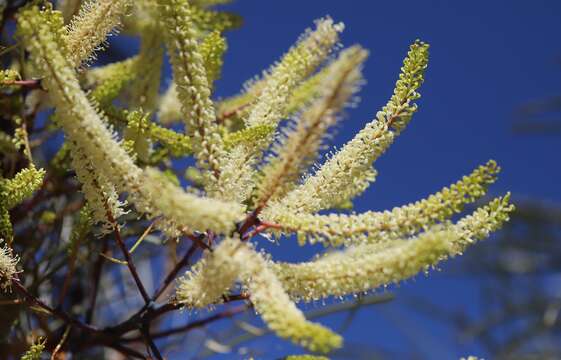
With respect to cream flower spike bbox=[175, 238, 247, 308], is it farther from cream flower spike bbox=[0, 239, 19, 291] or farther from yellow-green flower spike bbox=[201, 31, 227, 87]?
yellow-green flower spike bbox=[201, 31, 227, 87]

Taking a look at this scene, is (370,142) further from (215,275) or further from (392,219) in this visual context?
(215,275)

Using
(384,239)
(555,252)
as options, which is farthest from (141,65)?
(555,252)

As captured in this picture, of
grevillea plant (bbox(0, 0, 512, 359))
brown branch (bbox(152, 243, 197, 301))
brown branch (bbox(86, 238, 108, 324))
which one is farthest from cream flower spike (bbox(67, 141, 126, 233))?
brown branch (bbox(86, 238, 108, 324))

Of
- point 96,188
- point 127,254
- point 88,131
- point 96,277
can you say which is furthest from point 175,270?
point 96,277

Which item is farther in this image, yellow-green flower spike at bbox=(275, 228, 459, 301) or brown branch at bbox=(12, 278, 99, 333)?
brown branch at bbox=(12, 278, 99, 333)

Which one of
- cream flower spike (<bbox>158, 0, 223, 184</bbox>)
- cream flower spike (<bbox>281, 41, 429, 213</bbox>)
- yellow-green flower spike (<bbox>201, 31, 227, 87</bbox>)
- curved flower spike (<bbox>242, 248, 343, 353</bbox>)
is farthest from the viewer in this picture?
yellow-green flower spike (<bbox>201, 31, 227, 87</bbox>)

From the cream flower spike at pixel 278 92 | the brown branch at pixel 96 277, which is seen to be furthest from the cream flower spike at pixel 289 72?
the brown branch at pixel 96 277
